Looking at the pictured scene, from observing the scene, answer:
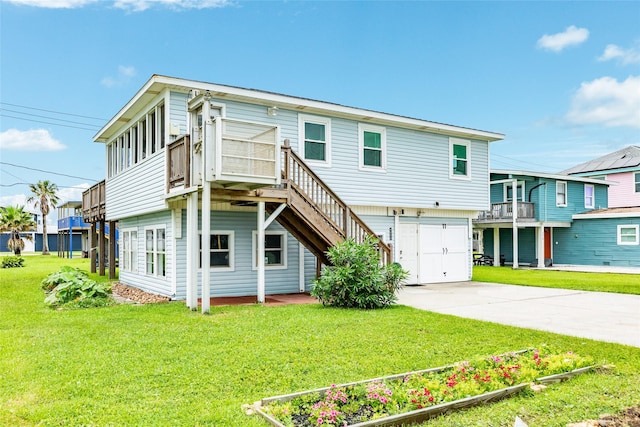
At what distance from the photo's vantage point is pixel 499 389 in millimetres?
4746

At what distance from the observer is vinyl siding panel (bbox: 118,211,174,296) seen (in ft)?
39.9

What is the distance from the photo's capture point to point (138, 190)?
1380 centimetres

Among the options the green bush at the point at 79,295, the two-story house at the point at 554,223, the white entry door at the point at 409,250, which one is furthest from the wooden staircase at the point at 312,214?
the two-story house at the point at 554,223

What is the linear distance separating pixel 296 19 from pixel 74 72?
57.6 ft

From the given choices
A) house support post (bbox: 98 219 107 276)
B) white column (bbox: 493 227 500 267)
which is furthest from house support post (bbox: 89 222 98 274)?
white column (bbox: 493 227 500 267)

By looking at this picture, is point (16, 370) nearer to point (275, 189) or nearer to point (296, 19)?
point (275, 189)

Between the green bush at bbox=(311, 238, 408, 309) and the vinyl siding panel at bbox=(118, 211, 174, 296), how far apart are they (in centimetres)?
397

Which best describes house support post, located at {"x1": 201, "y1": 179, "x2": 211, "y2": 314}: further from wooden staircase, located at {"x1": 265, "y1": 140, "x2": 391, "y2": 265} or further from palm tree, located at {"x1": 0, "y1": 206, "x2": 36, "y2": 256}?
palm tree, located at {"x1": 0, "y1": 206, "x2": 36, "y2": 256}

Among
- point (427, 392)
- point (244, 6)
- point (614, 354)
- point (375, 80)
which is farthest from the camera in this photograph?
point (375, 80)

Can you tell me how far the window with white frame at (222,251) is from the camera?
12.5 metres

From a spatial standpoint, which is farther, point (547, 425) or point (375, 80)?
point (375, 80)

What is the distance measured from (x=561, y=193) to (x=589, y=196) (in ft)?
9.56

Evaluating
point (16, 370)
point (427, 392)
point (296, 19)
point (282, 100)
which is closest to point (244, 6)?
point (296, 19)

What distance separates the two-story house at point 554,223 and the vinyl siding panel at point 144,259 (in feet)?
58.1
